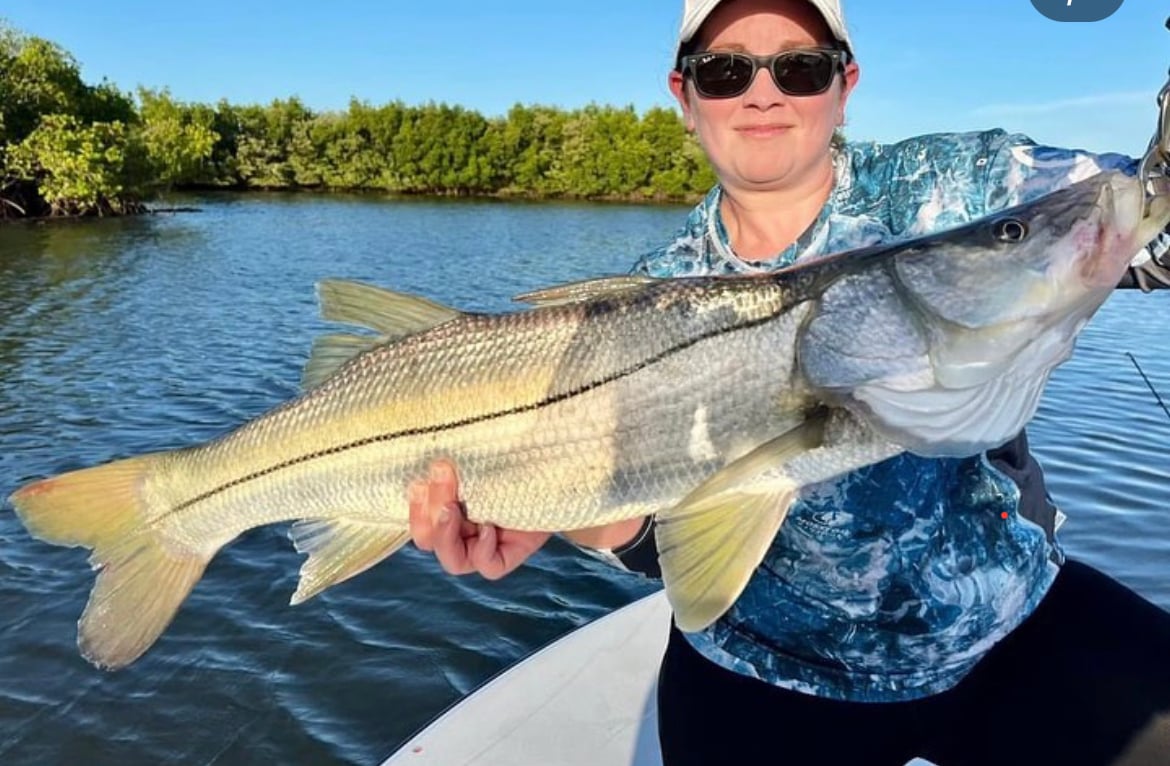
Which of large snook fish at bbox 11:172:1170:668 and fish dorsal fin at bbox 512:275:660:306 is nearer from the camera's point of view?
large snook fish at bbox 11:172:1170:668

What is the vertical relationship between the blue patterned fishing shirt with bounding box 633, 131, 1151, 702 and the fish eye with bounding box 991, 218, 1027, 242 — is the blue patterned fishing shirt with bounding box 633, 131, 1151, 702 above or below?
below

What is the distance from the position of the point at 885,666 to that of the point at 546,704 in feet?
6.64

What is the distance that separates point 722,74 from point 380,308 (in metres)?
1.24

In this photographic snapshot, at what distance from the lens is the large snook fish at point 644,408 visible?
2.04 meters

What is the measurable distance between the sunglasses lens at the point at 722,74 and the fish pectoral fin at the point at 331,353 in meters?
1.26

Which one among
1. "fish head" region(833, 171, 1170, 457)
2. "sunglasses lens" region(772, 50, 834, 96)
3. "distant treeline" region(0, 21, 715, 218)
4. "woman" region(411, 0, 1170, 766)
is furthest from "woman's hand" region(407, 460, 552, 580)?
"distant treeline" region(0, 21, 715, 218)

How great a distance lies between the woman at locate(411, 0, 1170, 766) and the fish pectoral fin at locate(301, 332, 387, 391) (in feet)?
1.66

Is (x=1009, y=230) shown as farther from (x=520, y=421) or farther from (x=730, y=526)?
(x=520, y=421)

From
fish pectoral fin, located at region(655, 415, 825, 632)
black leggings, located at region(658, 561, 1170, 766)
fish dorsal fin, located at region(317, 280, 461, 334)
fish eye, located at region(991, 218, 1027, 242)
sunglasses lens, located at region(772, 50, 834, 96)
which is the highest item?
sunglasses lens, located at region(772, 50, 834, 96)

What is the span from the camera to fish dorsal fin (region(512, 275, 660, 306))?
99.3 inches

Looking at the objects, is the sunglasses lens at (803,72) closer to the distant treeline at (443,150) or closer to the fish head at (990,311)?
the fish head at (990,311)

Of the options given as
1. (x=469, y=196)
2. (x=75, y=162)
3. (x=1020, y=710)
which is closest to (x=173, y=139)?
(x=75, y=162)

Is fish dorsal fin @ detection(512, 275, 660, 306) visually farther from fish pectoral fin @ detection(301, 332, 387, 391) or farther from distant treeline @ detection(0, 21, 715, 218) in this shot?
distant treeline @ detection(0, 21, 715, 218)

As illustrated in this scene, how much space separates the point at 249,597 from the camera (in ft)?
24.3
